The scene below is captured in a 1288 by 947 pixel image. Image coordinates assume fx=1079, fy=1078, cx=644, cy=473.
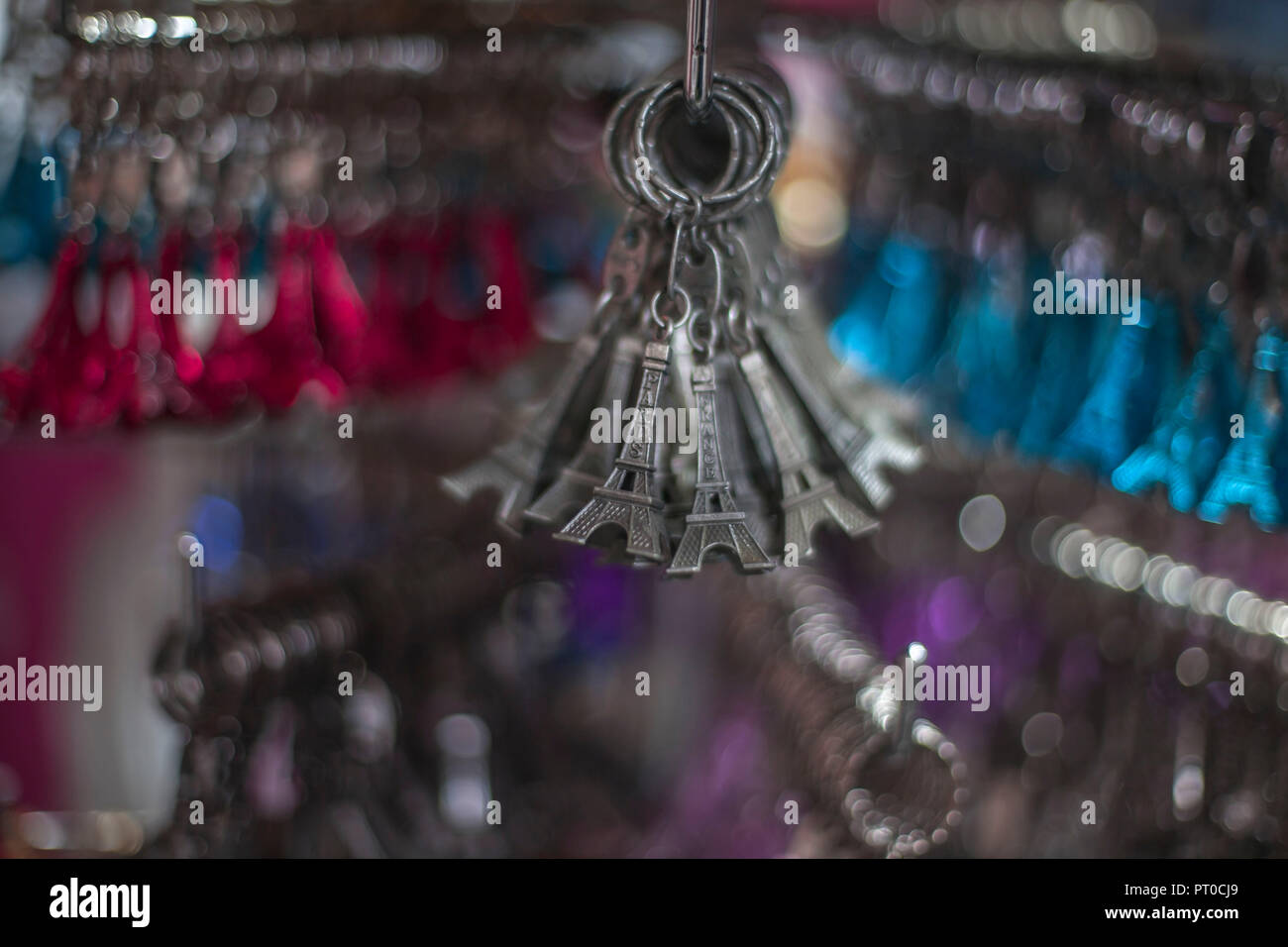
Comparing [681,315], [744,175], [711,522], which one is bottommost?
[711,522]

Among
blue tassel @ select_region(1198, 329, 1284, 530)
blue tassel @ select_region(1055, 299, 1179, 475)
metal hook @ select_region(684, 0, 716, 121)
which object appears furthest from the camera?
blue tassel @ select_region(1055, 299, 1179, 475)

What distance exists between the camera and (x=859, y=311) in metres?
1.62

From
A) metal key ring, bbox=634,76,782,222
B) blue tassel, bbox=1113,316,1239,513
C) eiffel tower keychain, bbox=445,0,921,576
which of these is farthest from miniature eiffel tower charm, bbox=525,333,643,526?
blue tassel, bbox=1113,316,1239,513

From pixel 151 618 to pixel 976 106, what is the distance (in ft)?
7.70

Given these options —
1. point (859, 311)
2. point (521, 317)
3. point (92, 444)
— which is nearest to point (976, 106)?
point (859, 311)

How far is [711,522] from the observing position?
0.77m

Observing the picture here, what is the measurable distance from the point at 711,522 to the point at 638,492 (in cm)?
6

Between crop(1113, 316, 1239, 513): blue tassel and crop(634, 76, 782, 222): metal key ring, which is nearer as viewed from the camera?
crop(634, 76, 782, 222): metal key ring

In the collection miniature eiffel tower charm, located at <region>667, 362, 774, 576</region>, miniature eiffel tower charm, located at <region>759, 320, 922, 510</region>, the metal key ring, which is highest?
the metal key ring

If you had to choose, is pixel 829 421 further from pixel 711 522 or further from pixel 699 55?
pixel 699 55

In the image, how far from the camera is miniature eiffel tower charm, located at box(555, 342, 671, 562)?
771mm

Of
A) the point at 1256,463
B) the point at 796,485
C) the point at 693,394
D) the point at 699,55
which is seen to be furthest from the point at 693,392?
the point at 1256,463

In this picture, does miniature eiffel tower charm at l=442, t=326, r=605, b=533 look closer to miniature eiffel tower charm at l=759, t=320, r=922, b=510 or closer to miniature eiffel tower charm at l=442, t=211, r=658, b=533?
miniature eiffel tower charm at l=442, t=211, r=658, b=533

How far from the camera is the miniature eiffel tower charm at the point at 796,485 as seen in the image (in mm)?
808
